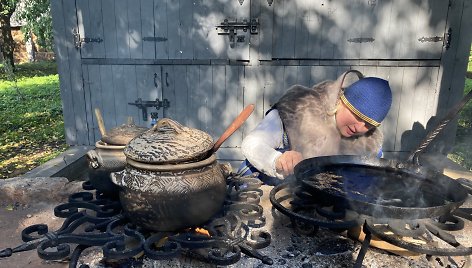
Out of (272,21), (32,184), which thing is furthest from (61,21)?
(32,184)

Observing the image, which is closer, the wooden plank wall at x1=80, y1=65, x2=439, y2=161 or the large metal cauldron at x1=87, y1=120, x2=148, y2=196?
the large metal cauldron at x1=87, y1=120, x2=148, y2=196

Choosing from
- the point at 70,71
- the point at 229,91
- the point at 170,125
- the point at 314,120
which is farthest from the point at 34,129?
the point at 170,125

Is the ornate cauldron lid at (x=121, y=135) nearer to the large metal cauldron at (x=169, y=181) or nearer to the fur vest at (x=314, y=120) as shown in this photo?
the large metal cauldron at (x=169, y=181)

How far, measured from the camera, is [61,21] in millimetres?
5195

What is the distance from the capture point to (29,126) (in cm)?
823

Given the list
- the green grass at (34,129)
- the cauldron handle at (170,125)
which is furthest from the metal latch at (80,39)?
the cauldron handle at (170,125)

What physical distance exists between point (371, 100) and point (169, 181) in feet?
4.70

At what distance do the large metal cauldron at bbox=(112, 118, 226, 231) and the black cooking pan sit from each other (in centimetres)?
53

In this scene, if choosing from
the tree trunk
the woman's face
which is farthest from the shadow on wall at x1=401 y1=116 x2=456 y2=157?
the tree trunk

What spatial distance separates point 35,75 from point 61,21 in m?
11.9

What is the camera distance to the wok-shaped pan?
162cm

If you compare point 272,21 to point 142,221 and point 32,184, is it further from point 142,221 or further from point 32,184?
point 142,221

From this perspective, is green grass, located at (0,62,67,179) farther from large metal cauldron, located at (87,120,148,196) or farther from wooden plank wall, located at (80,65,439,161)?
large metal cauldron, located at (87,120,148,196)

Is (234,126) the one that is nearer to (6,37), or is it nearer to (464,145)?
(464,145)
